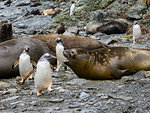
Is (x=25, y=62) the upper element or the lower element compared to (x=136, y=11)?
lower

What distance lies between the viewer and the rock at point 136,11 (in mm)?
11613

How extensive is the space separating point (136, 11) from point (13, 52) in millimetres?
7735

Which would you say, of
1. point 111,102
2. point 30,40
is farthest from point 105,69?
point 30,40

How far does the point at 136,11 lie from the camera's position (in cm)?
1192

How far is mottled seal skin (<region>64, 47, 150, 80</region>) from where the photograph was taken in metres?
4.61

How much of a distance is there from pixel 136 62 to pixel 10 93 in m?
2.25

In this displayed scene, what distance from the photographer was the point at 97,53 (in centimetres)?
486

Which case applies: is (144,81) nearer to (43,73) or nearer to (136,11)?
(43,73)

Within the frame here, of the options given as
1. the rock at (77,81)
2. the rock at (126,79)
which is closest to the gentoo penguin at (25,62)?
the rock at (77,81)

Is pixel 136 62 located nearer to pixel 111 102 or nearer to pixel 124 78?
pixel 124 78

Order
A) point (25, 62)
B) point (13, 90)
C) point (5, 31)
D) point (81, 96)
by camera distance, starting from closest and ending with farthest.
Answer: point (81, 96), point (13, 90), point (25, 62), point (5, 31)

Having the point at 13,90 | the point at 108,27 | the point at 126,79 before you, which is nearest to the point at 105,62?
the point at 126,79

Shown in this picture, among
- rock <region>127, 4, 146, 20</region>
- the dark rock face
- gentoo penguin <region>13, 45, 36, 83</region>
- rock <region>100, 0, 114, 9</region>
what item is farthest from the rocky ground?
rock <region>100, 0, 114, 9</region>

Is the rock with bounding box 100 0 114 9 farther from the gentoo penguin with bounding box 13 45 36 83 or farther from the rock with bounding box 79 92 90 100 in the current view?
the rock with bounding box 79 92 90 100
